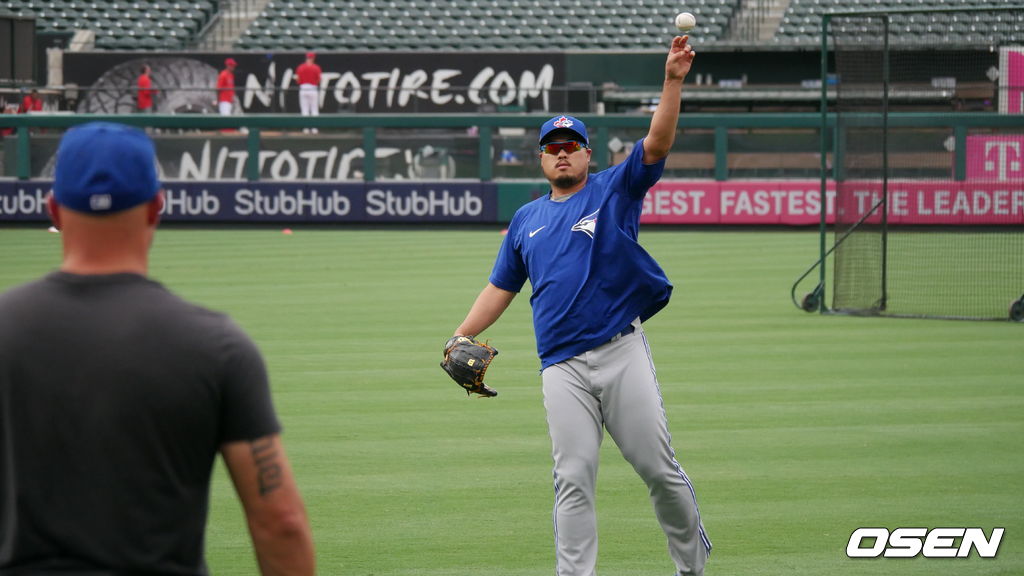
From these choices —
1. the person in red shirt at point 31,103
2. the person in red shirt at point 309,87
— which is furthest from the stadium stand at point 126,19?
the person in red shirt at point 31,103

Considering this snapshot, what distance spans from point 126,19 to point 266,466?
126 ft

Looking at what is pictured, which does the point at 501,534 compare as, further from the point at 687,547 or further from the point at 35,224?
the point at 35,224

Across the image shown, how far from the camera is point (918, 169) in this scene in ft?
77.1

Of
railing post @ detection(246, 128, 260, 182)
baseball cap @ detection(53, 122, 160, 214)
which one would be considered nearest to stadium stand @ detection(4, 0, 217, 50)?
railing post @ detection(246, 128, 260, 182)

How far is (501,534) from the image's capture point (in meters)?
6.96

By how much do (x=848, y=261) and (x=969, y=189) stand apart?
921 cm

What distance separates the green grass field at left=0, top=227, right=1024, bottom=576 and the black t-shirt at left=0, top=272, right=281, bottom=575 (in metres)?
3.62

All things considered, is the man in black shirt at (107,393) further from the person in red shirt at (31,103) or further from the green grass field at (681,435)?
the person in red shirt at (31,103)

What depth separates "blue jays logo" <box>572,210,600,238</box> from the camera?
5801mm

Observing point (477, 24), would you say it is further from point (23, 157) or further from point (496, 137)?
point (23, 157)

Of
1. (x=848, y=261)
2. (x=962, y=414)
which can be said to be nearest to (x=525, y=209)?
(x=962, y=414)

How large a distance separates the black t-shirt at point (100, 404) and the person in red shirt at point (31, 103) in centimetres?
2944

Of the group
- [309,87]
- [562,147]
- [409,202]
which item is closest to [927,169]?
[409,202]

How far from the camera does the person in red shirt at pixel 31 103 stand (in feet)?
99.3
